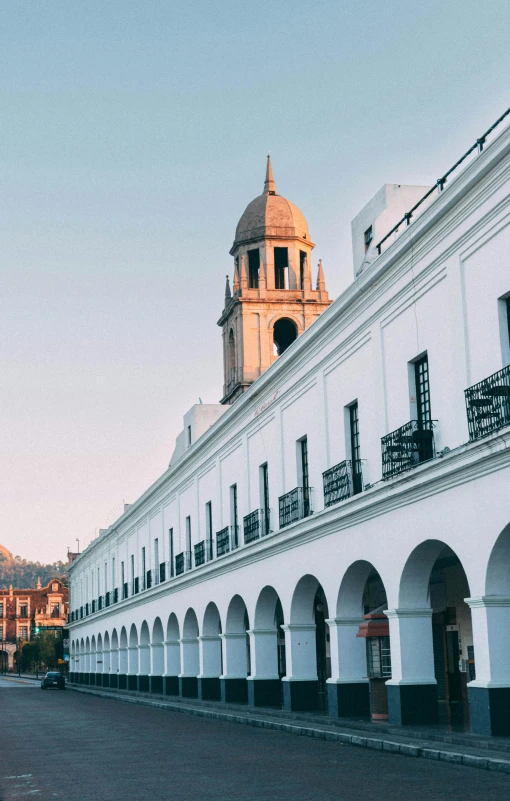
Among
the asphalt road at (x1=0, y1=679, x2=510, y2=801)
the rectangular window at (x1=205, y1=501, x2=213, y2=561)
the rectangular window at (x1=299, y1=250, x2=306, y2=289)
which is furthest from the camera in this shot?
the rectangular window at (x1=299, y1=250, x2=306, y2=289)

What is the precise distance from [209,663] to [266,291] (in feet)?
52.6

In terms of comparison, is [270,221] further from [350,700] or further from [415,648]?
[415,648]

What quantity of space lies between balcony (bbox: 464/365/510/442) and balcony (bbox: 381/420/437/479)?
5.56 ft

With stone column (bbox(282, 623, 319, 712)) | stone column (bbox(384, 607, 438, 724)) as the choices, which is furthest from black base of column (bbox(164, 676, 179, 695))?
stone column (bbox(384, 607, 438, 724))

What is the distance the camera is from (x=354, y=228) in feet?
78.4

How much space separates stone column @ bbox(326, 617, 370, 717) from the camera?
2142 cm

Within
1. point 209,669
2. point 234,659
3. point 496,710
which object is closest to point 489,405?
point 496,710

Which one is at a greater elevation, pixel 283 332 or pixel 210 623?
pixel 283 332

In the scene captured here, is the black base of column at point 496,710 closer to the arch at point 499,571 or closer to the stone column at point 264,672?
the arch at point 499,571

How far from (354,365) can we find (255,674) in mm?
9579

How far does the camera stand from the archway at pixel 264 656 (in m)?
26.9

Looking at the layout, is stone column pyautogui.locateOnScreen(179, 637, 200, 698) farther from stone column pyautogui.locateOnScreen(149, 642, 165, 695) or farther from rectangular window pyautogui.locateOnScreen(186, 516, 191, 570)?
stone column pyautogui.locateOnScreen(149, 642, 165, 695)

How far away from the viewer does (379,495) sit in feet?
63.8

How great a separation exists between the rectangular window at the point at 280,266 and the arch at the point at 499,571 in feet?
98.4
